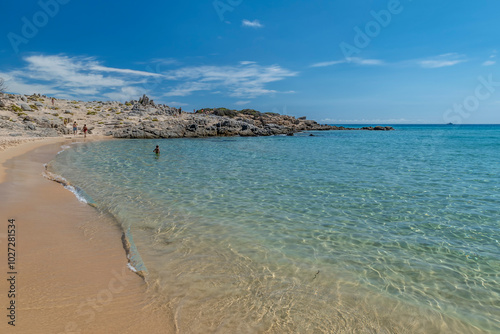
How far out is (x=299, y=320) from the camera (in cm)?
464

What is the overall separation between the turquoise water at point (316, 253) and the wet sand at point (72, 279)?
42cm

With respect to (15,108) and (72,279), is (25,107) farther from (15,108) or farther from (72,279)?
(72,279)

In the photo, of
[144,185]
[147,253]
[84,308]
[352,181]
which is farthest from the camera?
[352,181]

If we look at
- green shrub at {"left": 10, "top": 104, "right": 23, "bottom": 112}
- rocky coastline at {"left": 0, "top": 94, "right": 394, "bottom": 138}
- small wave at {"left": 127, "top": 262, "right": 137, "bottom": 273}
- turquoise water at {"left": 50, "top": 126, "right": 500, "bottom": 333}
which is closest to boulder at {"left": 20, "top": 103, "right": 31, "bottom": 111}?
rocky coastline at {"left": 0, "top": 94, "right": 394, "bottom": 138}

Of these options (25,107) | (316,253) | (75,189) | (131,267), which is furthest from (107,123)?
(316,253)

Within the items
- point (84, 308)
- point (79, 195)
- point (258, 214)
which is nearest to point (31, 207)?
point (79, 195)

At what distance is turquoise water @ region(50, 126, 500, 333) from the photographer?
4832mm

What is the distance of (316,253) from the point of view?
7.15 meters

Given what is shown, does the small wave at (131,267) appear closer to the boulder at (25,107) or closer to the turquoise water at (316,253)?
the turquoise water at (316,253)

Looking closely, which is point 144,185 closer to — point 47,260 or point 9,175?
point 9,175

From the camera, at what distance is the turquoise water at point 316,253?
15.9 ft

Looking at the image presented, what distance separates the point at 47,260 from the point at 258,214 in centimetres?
623

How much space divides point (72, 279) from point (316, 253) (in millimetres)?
5458

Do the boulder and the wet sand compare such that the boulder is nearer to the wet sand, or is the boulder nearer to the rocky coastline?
the rocky coastline
